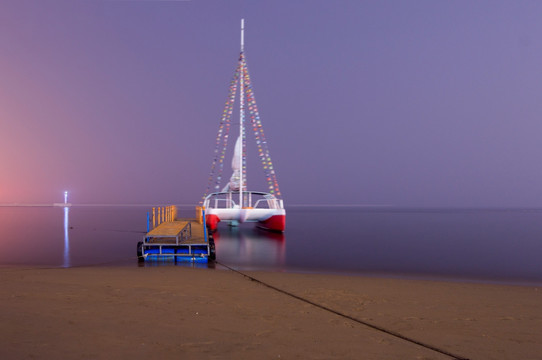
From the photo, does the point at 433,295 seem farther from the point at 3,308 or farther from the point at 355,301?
the point at 3,308

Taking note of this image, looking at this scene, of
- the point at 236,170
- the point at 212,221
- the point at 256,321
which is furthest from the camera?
the point at 236,170

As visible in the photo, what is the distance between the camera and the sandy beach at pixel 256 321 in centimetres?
577

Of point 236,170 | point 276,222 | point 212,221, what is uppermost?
point 236,170

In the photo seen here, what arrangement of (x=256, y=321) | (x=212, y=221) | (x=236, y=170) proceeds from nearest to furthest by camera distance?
1. (x=256, y=321)
2. (x=212, y=221)
3. (x=236, y=170)

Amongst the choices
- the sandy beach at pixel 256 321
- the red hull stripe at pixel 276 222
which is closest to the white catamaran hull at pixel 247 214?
the red hull stripe at pixel 276 222

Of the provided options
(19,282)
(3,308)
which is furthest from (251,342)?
(19,282)

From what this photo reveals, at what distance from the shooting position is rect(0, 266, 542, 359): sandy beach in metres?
5.77

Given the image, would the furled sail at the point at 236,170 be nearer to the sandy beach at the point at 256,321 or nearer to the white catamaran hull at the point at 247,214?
the white catamaran hull at the point at 247,214

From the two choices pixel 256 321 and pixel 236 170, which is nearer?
pixel 256 321

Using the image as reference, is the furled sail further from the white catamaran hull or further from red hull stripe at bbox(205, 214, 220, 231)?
red hull stripe at bbox(205, 214, 220, 231)

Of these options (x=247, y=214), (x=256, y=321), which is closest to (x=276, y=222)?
(x=247, y=214)

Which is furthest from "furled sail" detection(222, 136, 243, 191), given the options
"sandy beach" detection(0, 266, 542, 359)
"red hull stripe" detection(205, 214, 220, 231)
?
"sandy beach" detection(0, 266, 542, 359)

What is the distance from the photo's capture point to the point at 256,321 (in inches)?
291

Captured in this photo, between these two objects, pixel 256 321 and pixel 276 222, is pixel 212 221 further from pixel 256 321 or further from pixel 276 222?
pixel 256 321
